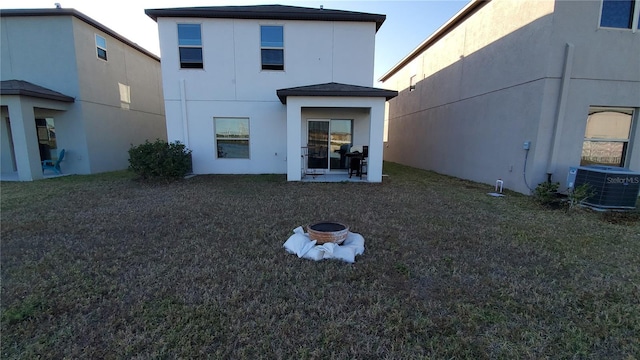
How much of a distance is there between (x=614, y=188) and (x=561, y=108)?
2169 mm

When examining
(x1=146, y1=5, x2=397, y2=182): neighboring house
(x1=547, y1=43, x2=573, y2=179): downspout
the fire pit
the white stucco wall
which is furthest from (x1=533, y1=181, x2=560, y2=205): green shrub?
the white stucco wall

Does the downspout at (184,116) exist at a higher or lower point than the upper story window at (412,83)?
lower

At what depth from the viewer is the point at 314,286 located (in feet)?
9.05

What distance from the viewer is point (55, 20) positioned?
946 cm

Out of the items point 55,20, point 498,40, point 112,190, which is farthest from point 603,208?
point 55,20

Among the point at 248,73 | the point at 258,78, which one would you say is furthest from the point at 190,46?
the point at 258,78

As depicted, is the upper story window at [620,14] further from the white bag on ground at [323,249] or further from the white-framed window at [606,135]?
the white bag on ground at [323,249]

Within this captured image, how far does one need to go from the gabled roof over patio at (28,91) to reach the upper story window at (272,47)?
7027mm

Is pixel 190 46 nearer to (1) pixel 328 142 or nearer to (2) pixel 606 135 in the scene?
(1) pixel 328 142

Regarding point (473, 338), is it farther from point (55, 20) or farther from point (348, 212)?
point (55, 20)

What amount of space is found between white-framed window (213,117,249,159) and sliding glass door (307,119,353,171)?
2.39m

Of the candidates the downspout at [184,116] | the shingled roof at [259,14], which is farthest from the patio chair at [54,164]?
the shingled roof at [259,14]

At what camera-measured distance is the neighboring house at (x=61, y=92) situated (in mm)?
8742

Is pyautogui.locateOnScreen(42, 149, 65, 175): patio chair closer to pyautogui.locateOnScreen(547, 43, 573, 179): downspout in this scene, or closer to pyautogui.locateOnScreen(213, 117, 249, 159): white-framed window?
pyautogui.locateOnScreen(213, 117, 249, 159): white-framed window
